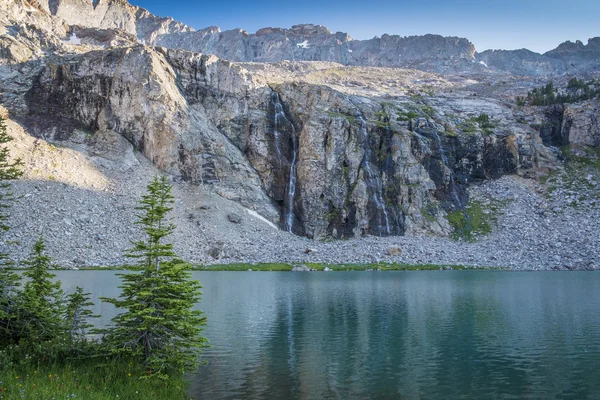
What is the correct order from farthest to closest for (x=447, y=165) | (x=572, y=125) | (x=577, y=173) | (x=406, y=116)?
(x=572, y=125)
(x=406, y=116)
(x=577, y=173)
(x=447, y=165)

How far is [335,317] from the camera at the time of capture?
117 ft

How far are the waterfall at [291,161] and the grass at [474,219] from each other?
39110 mm

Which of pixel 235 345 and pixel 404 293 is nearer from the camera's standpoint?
pixel 235 345

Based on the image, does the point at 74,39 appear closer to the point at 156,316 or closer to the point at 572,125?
the point at 572,125

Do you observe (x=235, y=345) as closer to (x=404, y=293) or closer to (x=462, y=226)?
(x=404, y=293)

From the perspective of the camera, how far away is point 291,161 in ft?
388

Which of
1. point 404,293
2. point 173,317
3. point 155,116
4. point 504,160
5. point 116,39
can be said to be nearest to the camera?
point 173,317

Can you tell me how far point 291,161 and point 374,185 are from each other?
2242cm

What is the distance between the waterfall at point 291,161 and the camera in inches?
4299

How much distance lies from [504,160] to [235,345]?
12215cm

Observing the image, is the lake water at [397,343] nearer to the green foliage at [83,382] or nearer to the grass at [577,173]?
the green foliage at [83,382]

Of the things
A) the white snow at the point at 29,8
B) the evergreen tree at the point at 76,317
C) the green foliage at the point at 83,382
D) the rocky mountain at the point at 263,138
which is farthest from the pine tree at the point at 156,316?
the white snow at the point at 29,8

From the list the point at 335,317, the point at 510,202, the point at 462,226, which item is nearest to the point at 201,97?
the point at 462,226

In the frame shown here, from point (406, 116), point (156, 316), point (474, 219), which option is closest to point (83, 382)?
point (156, 316)
